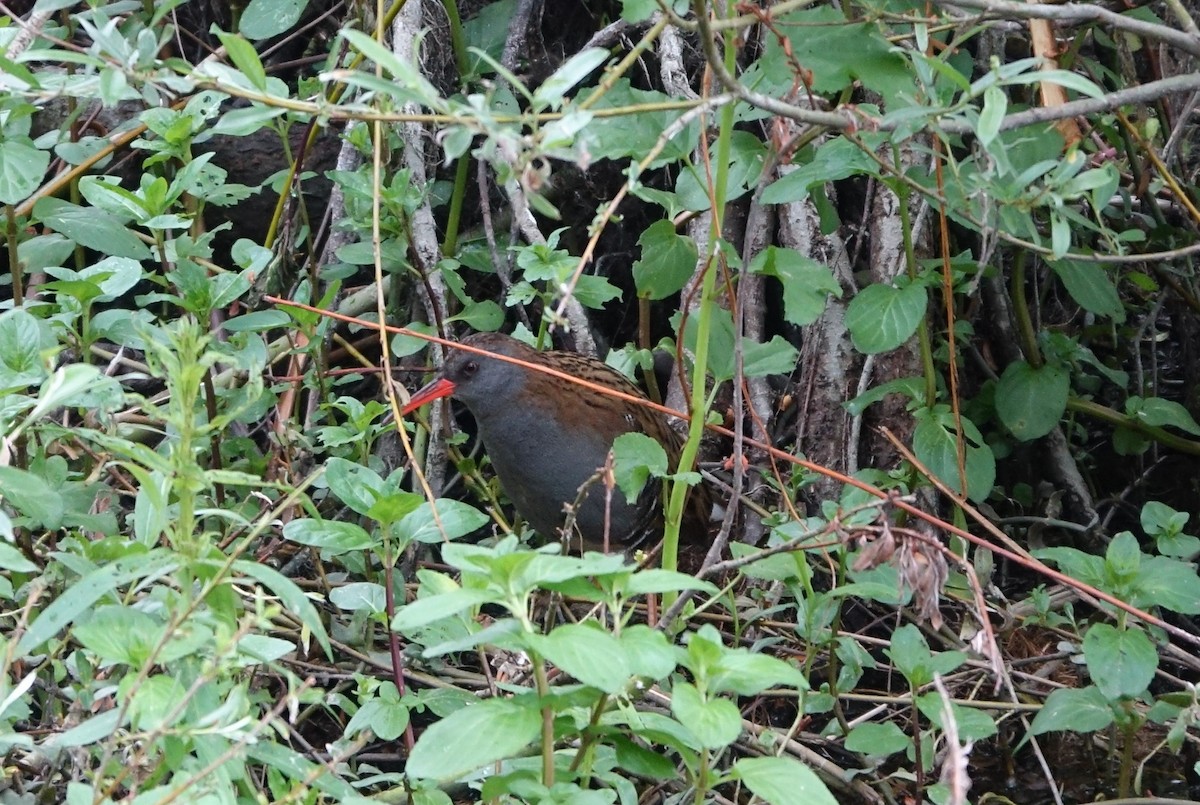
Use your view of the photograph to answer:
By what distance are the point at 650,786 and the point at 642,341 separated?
1.32 meters

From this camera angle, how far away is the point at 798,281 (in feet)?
6.82

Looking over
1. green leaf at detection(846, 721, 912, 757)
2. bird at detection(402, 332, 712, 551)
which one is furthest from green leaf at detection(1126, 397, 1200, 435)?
green leaf at detection(846, 721, 912, 757)

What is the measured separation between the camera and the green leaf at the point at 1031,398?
2840 millimetres

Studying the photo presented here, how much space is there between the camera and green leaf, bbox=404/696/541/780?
1305 millimetres

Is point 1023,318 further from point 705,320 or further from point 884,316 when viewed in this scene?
point 705,320

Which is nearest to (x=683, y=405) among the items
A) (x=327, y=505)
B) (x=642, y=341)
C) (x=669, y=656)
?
(x=642, y=341)

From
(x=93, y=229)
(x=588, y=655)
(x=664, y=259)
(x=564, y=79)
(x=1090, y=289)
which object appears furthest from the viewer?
(x=1090, y=289)

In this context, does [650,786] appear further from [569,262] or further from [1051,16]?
[1051,16]

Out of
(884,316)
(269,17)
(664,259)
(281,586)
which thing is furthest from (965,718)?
(269,17)

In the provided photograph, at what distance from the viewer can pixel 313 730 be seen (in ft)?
8.62

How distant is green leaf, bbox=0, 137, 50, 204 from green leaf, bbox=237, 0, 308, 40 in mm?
947

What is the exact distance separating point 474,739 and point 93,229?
1.39 metres

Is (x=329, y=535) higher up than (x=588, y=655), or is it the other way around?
(x=588, y=655)

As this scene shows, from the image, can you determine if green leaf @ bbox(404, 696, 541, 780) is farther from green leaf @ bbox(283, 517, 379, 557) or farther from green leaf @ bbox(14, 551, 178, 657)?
green leaf @ bbox(283, 517, 379, 557)
